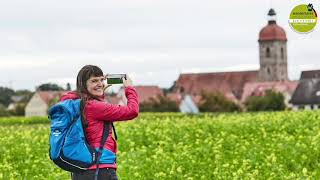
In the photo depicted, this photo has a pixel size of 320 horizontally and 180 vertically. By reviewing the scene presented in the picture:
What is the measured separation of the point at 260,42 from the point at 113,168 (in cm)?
16097

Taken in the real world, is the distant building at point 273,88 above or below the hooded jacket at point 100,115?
below

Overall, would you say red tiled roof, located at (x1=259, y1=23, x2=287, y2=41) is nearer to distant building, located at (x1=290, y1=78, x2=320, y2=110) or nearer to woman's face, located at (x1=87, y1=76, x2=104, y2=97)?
distant building, located at (x1=290, y1=78, x2=320, y2=110)

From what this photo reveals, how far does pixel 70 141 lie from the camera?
704 centimetres

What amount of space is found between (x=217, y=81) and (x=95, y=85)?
161747 millimetres

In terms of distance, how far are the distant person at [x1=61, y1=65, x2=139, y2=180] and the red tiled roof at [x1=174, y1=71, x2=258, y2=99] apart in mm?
156843

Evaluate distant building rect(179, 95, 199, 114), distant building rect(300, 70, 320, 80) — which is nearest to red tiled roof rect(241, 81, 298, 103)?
distant building rect(179, 95, 199, 114)

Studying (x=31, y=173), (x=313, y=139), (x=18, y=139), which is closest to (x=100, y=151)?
(x=31, y=173)

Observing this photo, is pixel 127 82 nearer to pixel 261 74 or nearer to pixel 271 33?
pixel 261 74

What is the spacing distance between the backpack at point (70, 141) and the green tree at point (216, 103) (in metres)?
86.0

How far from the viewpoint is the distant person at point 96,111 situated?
7117 mm

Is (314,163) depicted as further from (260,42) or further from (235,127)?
(260,42)

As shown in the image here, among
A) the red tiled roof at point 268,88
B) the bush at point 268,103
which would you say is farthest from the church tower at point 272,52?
the bush at point 268,103

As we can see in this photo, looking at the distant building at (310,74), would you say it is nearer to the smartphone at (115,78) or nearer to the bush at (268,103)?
the bush at (268,103)

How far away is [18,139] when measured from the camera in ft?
65.4
